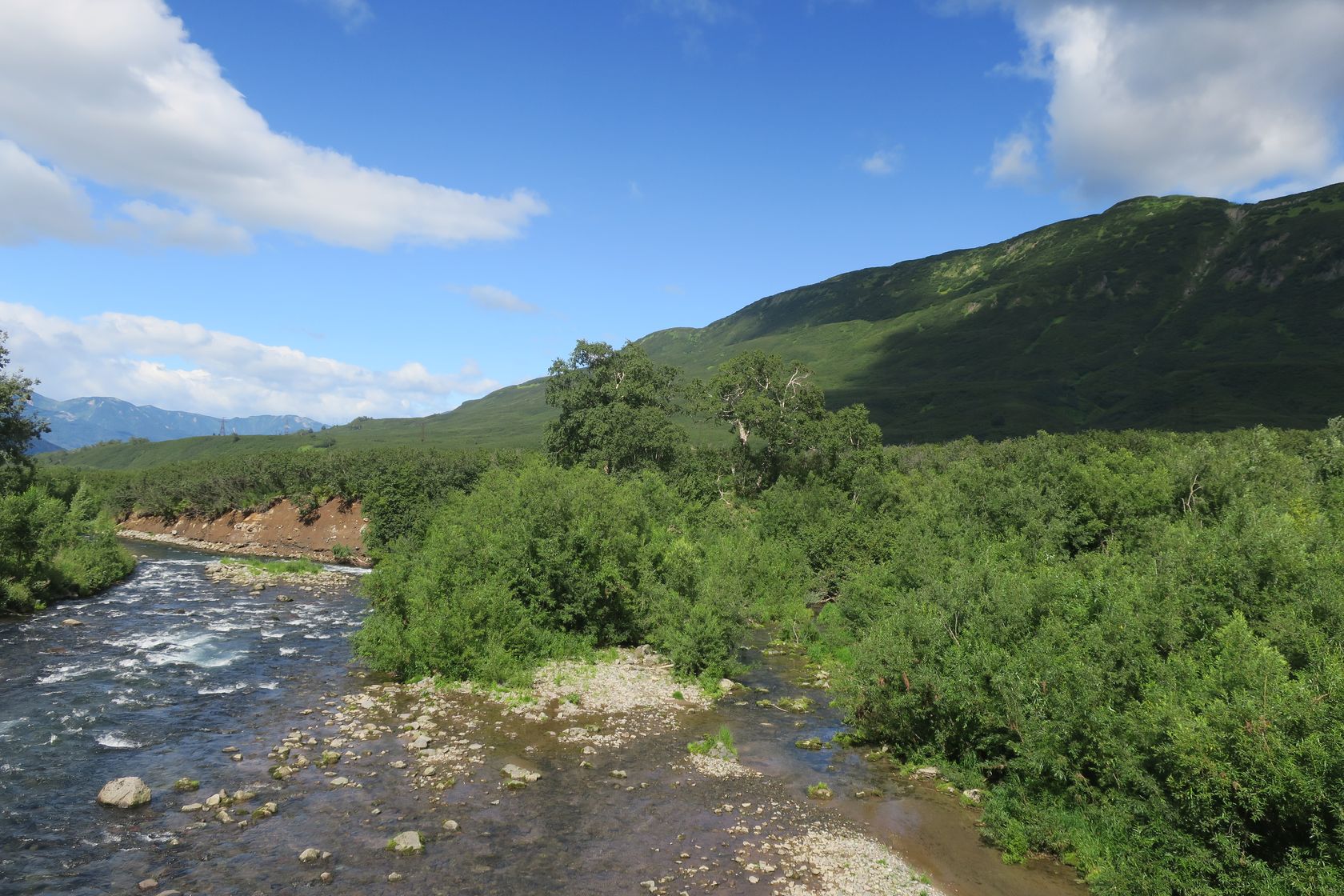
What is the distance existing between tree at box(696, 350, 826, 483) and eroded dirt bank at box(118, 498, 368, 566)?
147ft

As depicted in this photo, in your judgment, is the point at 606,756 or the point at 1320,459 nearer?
the point at 606,756

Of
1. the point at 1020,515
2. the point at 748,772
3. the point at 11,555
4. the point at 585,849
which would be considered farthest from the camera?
the point at 1020,515

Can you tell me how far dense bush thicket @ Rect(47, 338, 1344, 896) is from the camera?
15305 millimetres

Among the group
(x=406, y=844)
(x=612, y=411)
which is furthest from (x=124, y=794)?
(x=612, y=411)

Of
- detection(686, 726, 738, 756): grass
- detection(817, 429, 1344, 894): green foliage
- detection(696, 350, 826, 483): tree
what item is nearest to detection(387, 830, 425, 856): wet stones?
detection(686, 726, 738, 756): grass

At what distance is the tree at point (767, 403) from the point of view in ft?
253

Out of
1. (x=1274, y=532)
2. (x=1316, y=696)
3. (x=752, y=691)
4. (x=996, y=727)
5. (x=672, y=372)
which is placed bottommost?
(x=752, y=691)

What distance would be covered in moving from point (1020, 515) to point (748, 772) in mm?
31954

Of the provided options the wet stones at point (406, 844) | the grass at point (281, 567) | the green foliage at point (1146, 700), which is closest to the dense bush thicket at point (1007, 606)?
the green foliage at point (1146, 700)

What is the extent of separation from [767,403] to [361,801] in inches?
2436

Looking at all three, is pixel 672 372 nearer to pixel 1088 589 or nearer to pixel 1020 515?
pixel 1020 515

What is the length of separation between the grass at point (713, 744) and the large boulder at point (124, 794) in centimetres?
1654

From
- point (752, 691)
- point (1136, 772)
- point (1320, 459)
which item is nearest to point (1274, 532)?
point (1136, 772)

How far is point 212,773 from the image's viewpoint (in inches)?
869
